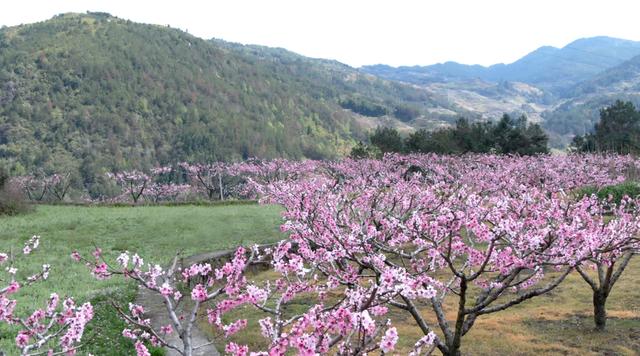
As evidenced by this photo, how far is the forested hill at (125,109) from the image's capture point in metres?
128

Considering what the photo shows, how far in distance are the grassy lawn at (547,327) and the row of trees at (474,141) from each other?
116 ft

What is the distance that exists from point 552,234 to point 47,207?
1543 inches

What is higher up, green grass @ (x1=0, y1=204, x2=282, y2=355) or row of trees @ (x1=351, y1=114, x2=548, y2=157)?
row of trees @ (x1=351, y1=114, x2=548, y2=157)

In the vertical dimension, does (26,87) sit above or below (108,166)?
above

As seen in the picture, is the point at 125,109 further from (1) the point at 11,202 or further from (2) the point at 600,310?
(2) the point at 600,310

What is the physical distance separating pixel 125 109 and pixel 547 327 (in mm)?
155607

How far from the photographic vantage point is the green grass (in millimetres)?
15070

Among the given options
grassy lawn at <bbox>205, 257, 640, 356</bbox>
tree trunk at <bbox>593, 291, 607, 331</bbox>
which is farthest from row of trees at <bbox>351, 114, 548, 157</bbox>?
tree trunk at <bbox>593, 291, 607, 331</bbox>

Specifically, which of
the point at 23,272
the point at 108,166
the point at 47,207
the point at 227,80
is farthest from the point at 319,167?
the point at 227,80

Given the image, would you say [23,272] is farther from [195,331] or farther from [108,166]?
[108,166]

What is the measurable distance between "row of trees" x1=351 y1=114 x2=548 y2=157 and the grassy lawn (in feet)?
116

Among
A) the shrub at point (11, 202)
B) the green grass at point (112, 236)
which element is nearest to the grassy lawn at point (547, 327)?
the green grass at point (112, 236)

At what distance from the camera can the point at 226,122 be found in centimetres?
16000

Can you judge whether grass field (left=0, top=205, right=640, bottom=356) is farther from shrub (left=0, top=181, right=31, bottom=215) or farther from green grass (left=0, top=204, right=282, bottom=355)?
shrub (left=0, top=181, right=31, bottom=215)
